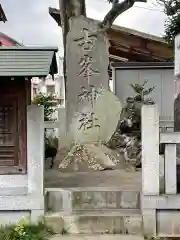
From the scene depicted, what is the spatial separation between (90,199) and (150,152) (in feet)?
4.46

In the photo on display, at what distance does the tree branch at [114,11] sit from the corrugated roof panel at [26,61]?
202 inches

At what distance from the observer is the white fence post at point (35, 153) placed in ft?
21.6

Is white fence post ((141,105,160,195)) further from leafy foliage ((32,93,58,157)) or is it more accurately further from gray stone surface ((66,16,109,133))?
leafy foliage ((32,93,58,157))

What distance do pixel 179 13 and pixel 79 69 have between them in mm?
4287

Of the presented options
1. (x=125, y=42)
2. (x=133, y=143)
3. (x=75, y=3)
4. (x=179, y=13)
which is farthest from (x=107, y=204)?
(x=125, y=42)

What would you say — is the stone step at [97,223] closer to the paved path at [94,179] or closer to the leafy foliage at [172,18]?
the paved path at [94,179]

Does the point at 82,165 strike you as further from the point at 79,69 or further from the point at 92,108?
the point at 79,69

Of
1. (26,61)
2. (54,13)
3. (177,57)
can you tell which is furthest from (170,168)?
(54,13)

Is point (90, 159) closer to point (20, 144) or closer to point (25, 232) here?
point (20, 144)

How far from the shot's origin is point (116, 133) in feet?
37.8

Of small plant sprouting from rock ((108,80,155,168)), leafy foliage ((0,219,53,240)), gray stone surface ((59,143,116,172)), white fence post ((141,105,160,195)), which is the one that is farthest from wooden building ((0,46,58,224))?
small plant sprouting from rock ((108,80,155,168))

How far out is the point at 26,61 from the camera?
636cm

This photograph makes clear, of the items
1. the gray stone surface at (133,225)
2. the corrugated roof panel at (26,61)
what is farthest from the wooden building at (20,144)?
the gray stone surface at (133,225)

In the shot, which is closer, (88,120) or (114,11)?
(88,120)
